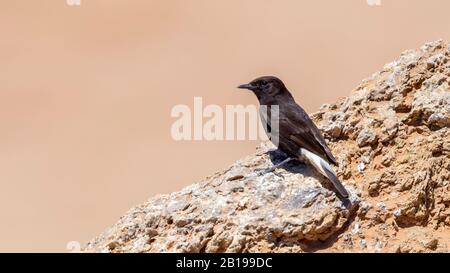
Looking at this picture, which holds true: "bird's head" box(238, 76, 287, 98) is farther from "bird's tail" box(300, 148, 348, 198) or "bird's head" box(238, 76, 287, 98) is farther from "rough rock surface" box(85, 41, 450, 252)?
"bird's tail" box(300, 148, 348, 198)

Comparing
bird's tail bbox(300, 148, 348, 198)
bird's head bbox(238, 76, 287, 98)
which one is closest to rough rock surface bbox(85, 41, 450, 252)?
bird's tail bbox(300, 148, 348, 198)

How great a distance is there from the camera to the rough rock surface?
20.0 ft

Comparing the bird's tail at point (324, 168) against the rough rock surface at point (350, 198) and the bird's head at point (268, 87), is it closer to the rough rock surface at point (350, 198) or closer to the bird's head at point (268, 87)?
the rough rock surface at point (350, 198)

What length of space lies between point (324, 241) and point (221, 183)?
39.3 inches

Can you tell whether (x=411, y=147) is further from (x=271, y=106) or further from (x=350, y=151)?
(x=271, y=106)

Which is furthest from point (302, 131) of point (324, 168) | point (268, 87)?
point (268, 87)

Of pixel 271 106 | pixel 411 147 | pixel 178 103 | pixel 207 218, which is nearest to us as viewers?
pixel 207 218

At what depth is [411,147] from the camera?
21.9 ft

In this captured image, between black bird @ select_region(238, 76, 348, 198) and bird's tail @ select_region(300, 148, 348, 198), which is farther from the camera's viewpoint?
black bird @ select_region(238, 76, 348, 198)

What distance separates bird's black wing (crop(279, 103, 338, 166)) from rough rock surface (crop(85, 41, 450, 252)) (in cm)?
16

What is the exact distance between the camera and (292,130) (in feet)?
24.4

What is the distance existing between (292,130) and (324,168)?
3.12 feet
